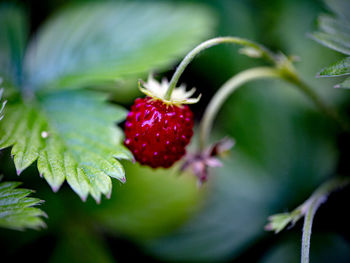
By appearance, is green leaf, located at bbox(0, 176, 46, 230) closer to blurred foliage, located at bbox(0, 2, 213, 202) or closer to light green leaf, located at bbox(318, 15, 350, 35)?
blurred foliage, located at bbox(0, 2, 213, 202)

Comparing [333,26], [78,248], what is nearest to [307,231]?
[333,26]

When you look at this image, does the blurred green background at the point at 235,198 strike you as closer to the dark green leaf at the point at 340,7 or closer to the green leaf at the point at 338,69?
the dark green leaf at the point at 340,7

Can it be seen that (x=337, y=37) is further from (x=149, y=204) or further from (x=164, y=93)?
(x=149, y=204)

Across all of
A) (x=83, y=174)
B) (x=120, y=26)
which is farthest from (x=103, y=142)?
(x=120, y=26)

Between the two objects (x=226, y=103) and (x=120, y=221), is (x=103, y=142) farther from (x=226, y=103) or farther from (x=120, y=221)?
(x=226, y=103)

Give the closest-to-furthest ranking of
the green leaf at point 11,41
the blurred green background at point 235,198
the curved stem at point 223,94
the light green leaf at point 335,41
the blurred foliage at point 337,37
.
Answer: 1. the blurred foliage at point 337,37
2. the light green leaf at point 335,41
3. the curved stem at point 223,94
4. the blurred green background at point 235,198
5. the green leaf at point 11,41

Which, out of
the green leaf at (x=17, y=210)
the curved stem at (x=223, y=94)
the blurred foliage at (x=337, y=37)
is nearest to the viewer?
the green leaf at (x=17, y=210)

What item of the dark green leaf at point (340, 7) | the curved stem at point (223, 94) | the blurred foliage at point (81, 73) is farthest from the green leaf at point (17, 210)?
the dark green leaf at point (340, 7)
